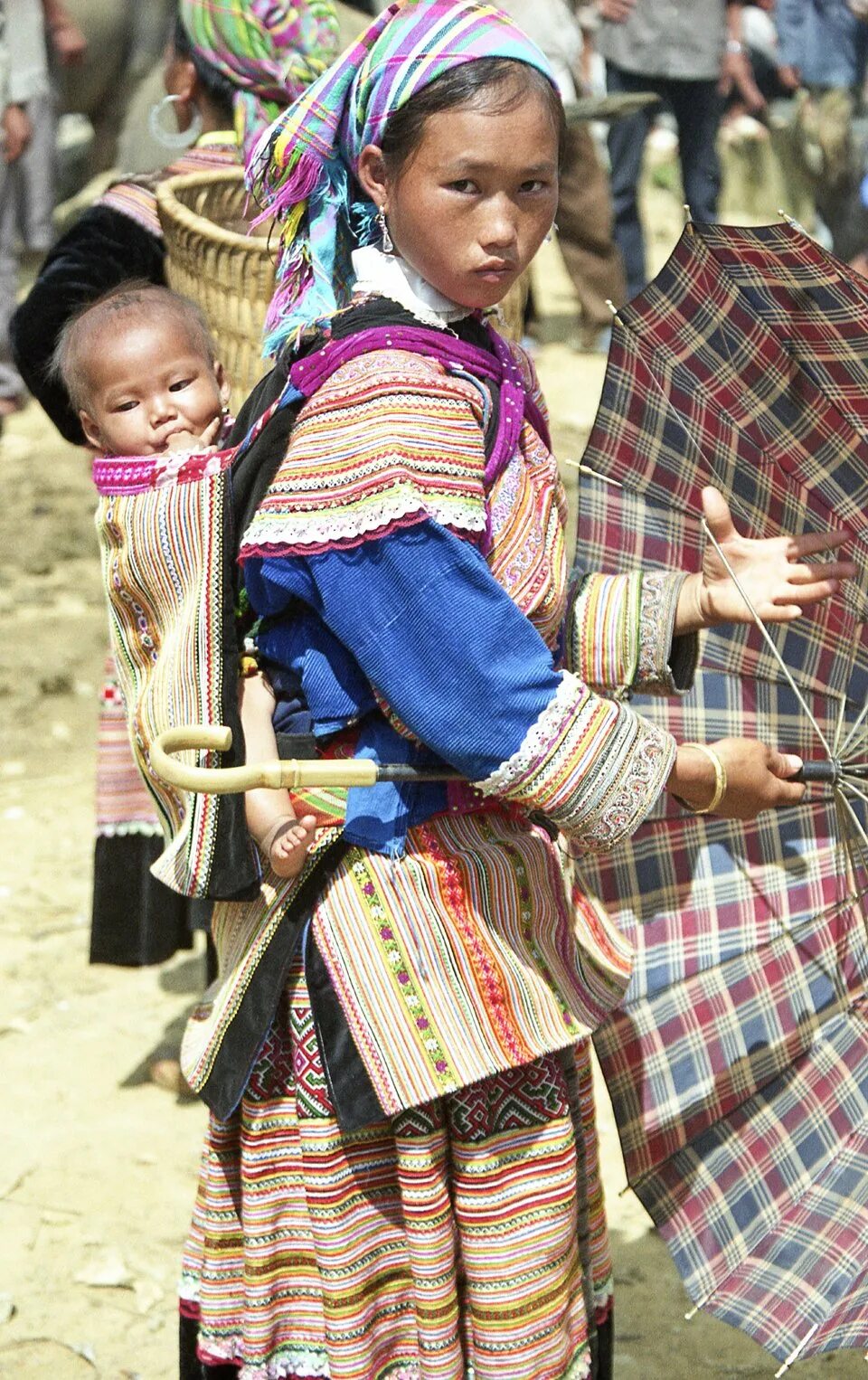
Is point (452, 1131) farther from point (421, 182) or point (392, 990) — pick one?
point (421, 182)

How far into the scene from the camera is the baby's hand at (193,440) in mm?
2490

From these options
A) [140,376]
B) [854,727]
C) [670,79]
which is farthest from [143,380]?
[670,79]

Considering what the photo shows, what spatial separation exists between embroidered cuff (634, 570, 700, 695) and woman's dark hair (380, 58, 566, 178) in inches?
27.0

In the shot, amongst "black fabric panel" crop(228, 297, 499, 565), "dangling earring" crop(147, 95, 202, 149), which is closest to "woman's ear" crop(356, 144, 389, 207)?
"black fabric panel" crop(228, 297, 499, 565)

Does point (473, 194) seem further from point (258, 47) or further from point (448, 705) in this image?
point (258, 47)

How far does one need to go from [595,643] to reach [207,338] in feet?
2.37

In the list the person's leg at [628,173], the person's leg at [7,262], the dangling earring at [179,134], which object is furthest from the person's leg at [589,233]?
the dangling earring at [179,134]

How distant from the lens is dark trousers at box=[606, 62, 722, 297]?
366 inches

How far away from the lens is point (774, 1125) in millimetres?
2549

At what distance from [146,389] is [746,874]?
3.60 feet

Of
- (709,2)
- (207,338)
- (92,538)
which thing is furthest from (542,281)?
(207,338)

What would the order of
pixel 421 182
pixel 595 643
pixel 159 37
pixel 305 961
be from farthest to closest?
1. pixel 159 37
2. pixel 595 643
3. pixel 305 961
4. pixel 421 182

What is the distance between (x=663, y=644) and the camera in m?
2.48

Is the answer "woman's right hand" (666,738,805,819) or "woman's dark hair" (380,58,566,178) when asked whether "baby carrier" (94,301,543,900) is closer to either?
"woman's dark hair" (380,58,566,178)
